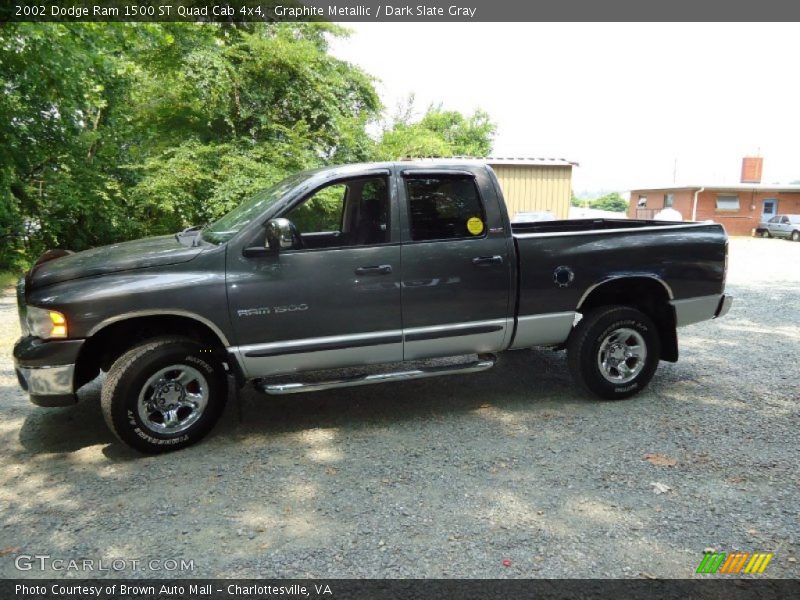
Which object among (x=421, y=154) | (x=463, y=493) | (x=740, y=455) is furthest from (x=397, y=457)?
(x=421, y=154)

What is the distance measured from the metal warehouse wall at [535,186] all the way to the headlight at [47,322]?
58.5 feet

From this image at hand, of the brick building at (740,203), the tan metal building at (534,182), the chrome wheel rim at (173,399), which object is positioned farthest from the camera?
the brick building at (740,203)

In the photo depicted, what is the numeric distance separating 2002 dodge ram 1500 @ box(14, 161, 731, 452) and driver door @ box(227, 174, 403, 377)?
0.4 inches

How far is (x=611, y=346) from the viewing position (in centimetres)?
491

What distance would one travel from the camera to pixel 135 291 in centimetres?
378

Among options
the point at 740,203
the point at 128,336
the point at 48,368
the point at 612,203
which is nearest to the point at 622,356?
the point at 128,336

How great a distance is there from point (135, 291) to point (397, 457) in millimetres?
2120

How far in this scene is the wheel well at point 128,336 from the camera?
13.0 ft

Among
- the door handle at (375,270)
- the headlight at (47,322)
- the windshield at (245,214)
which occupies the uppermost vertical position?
the windshield at (245,214)

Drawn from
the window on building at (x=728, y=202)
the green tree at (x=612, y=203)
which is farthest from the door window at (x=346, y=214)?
the green tree at (x=612, y=203)

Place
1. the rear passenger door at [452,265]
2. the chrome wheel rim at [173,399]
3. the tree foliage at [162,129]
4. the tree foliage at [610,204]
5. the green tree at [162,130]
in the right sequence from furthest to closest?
1. the tree foliage at [610,204]
2. the green tree at [162,130]
3. the tree foliage at [162,129]
4. the rear passenger door at [452,265]
5. the chrome wheel rim at [173,399]

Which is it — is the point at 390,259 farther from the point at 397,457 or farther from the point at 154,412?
the point at 154,412

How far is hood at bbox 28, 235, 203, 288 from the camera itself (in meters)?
3.84

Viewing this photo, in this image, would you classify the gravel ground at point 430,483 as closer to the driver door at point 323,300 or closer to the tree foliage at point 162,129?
the driver door at point 323,300
